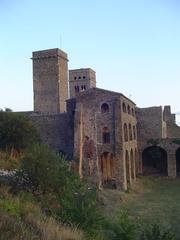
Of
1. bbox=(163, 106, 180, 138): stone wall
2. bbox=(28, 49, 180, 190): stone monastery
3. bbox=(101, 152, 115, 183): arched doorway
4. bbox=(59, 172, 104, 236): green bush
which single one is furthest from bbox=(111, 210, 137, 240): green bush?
bbox=(163, 106, 180, 138): stone wall

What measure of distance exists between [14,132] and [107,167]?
378 inches

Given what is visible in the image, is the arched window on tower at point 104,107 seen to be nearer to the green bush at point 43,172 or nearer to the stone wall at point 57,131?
the stone wall at point 57,131

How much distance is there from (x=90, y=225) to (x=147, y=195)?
14.4 m

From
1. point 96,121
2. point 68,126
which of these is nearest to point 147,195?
point 96,121

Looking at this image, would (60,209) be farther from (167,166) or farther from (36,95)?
(36,95)

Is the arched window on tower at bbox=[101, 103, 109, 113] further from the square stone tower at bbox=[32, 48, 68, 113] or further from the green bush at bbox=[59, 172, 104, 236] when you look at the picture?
the green bush at bbox=[59, 172, 104, 236]

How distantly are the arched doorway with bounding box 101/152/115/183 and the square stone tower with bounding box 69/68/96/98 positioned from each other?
19708mm

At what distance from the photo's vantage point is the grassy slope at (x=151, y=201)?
19.4m

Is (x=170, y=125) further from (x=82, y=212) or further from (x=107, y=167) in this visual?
(x=82, y=212)

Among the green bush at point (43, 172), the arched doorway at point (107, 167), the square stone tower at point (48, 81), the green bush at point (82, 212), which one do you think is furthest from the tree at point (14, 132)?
the square stone tower at point (48, 81)

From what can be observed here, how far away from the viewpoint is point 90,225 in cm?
1209

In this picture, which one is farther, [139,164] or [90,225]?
[139,164]

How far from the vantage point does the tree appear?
77.6ft

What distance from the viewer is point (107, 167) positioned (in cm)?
3044
